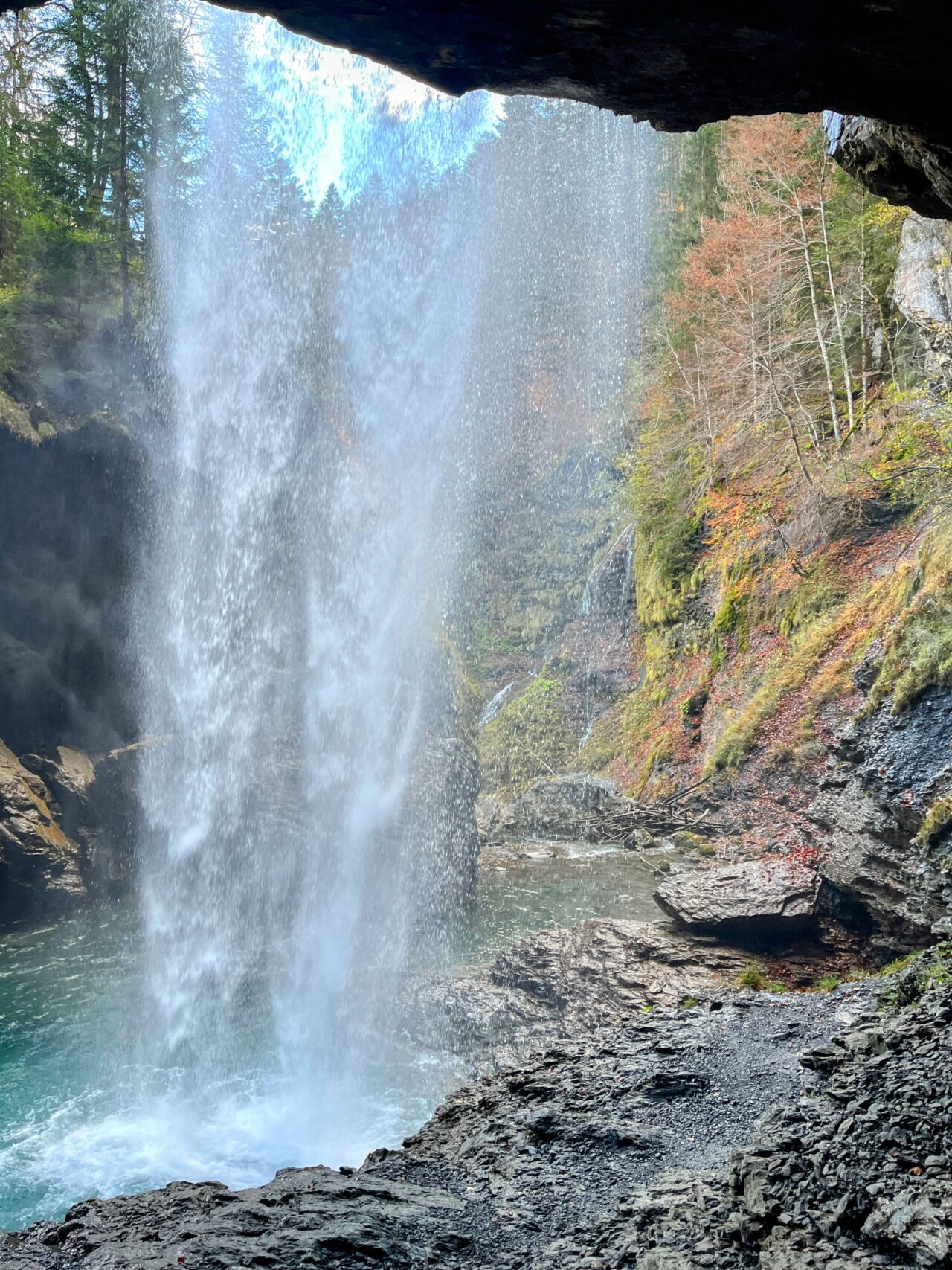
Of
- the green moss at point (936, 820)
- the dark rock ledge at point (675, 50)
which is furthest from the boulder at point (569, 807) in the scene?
the dark rock ledge at point (675, 50)

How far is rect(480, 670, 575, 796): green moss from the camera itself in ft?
70.5

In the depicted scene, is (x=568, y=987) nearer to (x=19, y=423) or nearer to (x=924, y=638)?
(x=924, y=638)

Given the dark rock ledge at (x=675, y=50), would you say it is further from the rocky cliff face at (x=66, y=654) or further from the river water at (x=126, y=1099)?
the rocky cliff face at (x=66, y=654)

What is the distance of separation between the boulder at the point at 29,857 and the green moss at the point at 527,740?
1039 cm

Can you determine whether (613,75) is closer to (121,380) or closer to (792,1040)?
(792,1040)

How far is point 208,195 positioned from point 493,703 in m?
14.6

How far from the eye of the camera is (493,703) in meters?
25.0

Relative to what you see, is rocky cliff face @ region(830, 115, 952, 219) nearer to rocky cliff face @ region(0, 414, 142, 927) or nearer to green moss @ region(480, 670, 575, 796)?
rocky cliff face @ region(0, 414, 142, 927)

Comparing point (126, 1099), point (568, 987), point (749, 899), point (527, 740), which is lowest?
point (126, 1099)

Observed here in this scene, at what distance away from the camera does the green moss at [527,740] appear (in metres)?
21.5

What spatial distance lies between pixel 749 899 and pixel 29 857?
10.7 metres

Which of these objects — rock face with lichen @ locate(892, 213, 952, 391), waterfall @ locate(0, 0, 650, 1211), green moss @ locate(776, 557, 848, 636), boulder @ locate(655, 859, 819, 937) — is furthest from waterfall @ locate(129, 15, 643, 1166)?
rock face with lichen @ locate(892, 213, 952, 391)

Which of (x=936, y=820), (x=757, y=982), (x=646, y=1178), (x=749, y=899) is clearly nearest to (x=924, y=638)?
(x=936, y=820)

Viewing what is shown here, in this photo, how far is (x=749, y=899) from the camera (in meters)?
8.48
